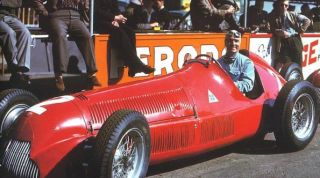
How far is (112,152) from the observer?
422cm

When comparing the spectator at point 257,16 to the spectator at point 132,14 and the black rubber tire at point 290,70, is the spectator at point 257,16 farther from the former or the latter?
the spectator at point 132,14

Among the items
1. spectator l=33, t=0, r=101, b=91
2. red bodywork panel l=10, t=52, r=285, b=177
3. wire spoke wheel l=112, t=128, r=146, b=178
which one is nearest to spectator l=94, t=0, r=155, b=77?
spectator l=33, t=0, r=101, b=91

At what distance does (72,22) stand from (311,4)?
369 inches

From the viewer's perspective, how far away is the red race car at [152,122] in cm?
431

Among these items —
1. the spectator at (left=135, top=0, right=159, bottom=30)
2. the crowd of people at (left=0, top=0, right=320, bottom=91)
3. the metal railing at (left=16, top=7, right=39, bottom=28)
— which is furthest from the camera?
the metal railing at (left=16, top=7, right=39, bottom=28)

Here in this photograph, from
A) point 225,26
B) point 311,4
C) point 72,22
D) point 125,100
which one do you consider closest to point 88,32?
point 72,22

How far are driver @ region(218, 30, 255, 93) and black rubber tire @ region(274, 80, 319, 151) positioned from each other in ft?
1.23

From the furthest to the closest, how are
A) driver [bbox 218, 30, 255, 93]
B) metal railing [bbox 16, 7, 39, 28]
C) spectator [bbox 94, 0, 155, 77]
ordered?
metal railing [bbox 16, 7, 39, 28] < spectator [bbox 94, 0, 155, 77] < driver [bbox 218, 30, 255, 93]

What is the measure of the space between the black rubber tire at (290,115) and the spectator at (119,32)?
187 centimetres

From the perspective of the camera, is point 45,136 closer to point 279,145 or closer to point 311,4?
point 279,145

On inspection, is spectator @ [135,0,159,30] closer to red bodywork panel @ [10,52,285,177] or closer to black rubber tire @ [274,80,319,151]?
red bodywork panel @ [10,52,285,177]

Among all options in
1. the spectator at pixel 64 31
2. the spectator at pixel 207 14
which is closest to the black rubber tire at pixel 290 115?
the spectator at pixel 64 31

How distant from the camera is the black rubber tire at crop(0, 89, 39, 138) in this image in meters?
5.48

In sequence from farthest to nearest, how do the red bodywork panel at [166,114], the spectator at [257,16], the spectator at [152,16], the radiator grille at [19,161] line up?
1. the spectator at [257,16]
2. the spectator at [152,16]
3. the red bodywork panel at [166,114]
4. the radiator grille at [19,161]
